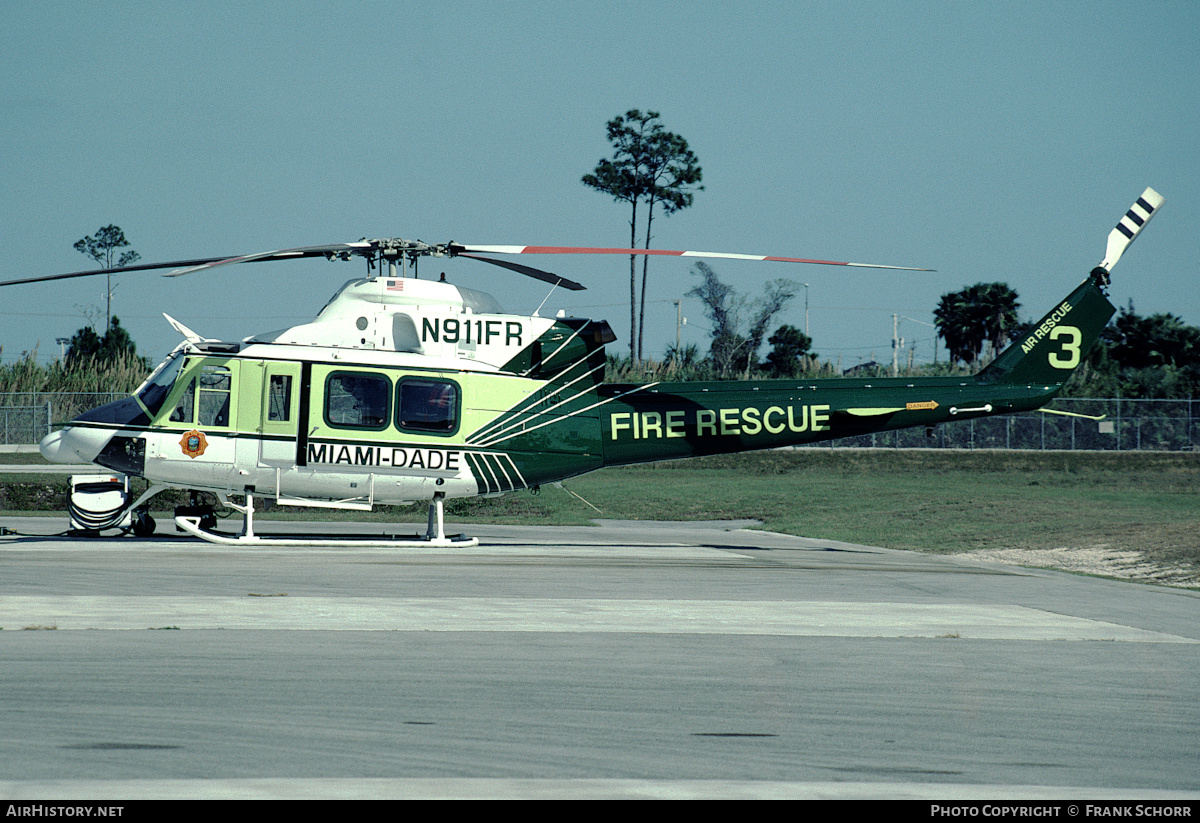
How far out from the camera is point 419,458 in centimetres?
1648

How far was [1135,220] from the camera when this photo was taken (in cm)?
1748

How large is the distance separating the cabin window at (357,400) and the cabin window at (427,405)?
0.23 metres

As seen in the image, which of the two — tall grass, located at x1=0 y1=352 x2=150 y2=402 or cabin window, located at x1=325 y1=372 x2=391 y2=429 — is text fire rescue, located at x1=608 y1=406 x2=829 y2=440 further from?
tall grass, located at x1=0 y1=352 x2=150 y2=402

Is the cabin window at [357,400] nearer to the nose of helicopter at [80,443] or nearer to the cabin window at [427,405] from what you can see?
the cabin window at [427,405]

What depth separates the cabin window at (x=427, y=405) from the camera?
1639 centimetres

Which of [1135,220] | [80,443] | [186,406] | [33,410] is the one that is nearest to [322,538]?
[186,406]

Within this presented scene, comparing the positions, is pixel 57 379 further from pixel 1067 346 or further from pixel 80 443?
pixel 1067 346

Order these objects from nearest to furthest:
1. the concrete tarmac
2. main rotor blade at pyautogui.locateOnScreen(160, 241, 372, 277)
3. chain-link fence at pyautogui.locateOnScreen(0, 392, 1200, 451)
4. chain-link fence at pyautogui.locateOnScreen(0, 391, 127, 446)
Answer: the concrete tarmac
main rotor blade at pyautogui.locateOnScreen(160, 241, 372, 277)
chain-link fence at pyautogui.locateOnScreen(0, 391, 127, 446)
chain-link fence at pyautogui.locateOnScreen(0, 392, 1200, 451)

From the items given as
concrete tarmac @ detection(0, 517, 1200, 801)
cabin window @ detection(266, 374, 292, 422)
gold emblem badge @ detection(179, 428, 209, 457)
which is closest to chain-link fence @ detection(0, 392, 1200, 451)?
cabin window @ detection(266, 374, 292, 422)

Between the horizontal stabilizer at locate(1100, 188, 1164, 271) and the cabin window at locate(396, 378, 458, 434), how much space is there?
10666 millimetres

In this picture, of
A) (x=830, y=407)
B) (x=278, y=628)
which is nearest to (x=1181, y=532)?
(x=830, y=407)

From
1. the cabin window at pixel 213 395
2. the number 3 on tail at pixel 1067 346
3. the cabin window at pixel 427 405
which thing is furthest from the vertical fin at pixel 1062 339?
the cabin window at pixel 213 395

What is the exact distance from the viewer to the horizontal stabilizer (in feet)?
57.2

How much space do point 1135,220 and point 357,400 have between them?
12.4m
